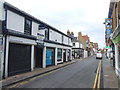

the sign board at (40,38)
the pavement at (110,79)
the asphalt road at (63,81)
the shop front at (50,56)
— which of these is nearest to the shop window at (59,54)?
the shop front at (50,56)

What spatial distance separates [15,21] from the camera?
1166cm

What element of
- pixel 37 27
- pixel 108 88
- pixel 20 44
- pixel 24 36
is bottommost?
pixel 108 88

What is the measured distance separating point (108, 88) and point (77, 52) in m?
41.0

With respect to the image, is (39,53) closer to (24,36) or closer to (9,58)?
(24,36)

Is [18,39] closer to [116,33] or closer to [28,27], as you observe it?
[28,27]

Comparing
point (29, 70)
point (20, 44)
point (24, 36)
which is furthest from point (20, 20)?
point (29, 70)

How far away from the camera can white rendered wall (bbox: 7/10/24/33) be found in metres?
10.9

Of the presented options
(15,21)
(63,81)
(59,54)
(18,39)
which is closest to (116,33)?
(63,81)

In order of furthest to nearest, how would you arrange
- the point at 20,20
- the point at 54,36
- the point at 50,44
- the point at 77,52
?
the point at 77,52 → the point at 54,36 → the point at 50,44 → the point at 20,20

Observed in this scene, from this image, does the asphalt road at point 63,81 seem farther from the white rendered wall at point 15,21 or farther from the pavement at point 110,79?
the white rendered wall at point 15,21

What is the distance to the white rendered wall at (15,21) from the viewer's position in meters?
10.9

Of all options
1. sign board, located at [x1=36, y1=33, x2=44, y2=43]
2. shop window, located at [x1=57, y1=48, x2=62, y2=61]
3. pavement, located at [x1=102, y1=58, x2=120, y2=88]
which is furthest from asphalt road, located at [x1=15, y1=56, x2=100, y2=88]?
shop window, located at [x1=57, y1=48, x2=62, y2=61]

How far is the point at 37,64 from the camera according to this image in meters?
17.6

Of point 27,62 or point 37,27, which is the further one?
point 37,27
